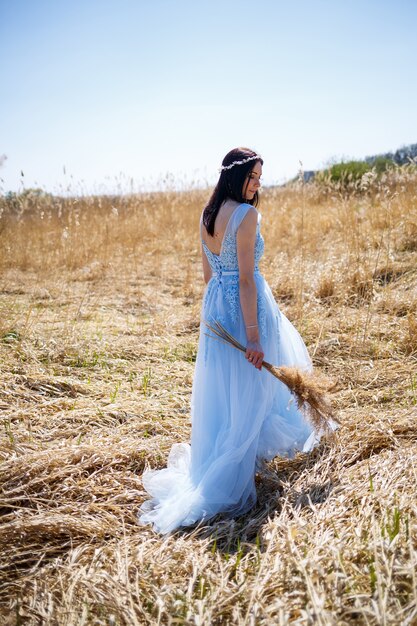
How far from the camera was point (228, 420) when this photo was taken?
2.25 m

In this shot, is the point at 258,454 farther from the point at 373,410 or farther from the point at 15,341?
the point at 15,341

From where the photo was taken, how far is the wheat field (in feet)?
4.88

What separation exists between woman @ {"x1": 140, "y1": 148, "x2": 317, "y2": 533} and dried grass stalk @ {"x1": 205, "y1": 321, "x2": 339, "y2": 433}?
6 cm

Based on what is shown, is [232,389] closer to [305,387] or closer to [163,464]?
[305,387]

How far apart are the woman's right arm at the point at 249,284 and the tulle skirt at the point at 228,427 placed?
111 mm

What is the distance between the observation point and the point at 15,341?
393cm

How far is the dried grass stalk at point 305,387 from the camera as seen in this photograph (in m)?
2.19

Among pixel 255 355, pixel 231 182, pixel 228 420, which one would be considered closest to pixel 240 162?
pixel 231 182

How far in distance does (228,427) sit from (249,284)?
0.68m

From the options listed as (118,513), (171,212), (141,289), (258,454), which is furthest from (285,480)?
(171,212)

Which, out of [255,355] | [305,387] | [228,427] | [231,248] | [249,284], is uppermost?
[231,248]

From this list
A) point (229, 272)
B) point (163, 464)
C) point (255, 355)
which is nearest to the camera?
point (255, 355)

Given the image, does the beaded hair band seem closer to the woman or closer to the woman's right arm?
the woman

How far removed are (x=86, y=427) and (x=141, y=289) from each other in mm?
3352
